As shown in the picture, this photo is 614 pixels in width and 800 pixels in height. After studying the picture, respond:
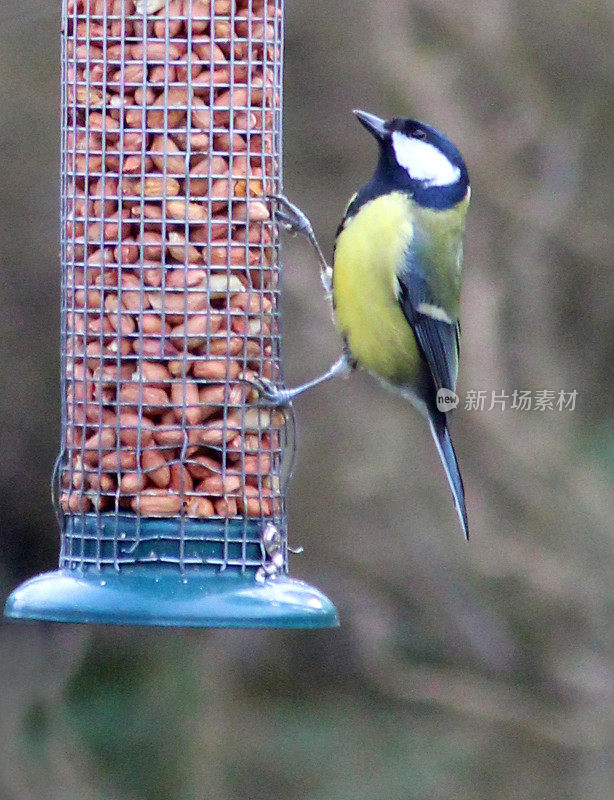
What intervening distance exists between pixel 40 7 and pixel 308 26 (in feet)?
4.42

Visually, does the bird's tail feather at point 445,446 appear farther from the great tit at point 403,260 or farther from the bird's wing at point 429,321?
the bird's wing at point 429,321

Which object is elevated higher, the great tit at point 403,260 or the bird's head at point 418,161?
the bird's head at point 418,161

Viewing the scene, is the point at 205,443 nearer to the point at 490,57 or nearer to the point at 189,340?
the point at 189,340

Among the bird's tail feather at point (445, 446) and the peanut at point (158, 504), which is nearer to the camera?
the peanut at point (158, 504)

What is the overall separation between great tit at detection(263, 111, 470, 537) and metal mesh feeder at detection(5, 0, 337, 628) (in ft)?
1.32

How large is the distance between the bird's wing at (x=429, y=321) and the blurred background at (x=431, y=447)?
7.36 feet

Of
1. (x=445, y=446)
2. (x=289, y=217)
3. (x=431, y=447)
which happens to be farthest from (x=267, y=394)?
(x=431, y=447)

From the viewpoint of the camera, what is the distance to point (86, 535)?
419cm

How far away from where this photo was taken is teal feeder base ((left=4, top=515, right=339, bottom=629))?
3.82 m

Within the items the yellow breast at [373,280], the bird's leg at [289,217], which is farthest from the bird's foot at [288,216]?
the yellow breast at [373,280]

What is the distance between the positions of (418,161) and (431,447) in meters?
3.08

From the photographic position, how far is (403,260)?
4754 mm

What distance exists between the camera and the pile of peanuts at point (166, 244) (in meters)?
4.16

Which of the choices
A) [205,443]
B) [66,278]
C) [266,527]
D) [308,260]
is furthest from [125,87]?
[308,260]
